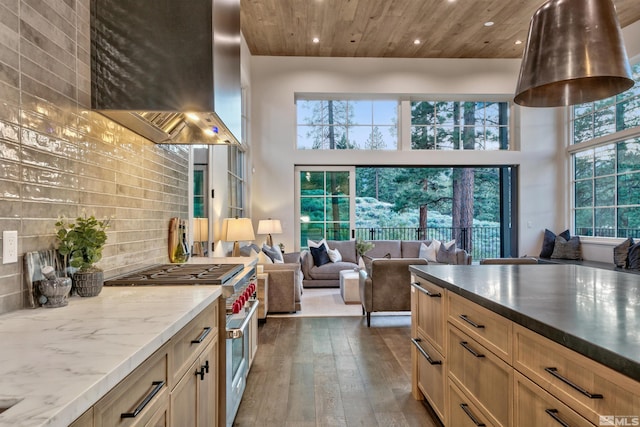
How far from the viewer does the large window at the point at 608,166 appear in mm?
5707

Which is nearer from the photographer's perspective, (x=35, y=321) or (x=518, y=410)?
(x=35, y=321)

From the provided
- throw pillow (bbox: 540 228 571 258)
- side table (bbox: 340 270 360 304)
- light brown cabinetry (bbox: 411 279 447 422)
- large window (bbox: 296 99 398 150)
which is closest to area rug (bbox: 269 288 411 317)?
side table (bbox: 340 270 360 304)

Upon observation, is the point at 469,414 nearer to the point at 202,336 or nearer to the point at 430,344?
the point at 430,344

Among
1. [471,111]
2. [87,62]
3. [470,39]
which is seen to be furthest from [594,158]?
[87,62]

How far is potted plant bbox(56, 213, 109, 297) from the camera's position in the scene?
148 cm

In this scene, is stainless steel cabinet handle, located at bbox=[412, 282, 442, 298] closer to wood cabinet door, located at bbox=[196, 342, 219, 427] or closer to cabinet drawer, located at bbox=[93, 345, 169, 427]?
wood cabinet door, located at bbox=[196, 342, 219, 427]

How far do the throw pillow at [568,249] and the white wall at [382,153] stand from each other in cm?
49

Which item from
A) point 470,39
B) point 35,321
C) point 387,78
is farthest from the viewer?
point 387,78

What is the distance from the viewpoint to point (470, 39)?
247 inches

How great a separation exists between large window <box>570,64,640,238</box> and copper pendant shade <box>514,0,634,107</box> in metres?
5.14

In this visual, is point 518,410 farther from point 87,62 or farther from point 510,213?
point 510,213

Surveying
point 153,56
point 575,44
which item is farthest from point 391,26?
point 153,56

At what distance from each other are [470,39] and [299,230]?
14.6 ft

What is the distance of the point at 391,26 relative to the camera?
19.0 ft
